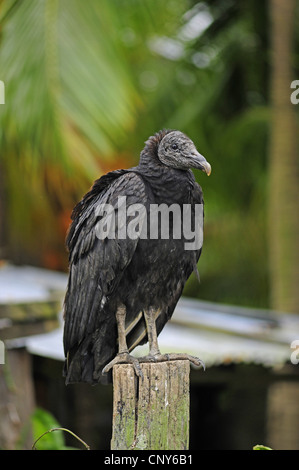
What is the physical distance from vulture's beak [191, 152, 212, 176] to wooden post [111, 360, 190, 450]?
90 cm

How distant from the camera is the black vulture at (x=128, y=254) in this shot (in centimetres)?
320

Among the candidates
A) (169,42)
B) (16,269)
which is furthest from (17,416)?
(169,42)

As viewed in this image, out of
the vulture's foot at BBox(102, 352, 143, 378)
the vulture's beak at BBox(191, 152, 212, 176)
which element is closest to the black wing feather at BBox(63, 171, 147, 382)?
the vulture's foot at BBox(102, 352, 143, 378)

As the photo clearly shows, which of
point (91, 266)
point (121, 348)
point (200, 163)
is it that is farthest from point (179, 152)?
point (121, 348)

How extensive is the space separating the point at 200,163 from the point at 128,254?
508 millimetres

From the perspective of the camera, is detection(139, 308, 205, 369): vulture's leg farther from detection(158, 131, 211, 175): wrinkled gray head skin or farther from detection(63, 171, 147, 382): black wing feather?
detection(158, 131, 211, 175): wrinkled gray head skin

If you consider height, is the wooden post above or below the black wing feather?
below

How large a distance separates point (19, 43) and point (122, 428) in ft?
12.6

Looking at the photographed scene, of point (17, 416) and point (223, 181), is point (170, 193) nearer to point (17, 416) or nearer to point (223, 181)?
point (17, 416)

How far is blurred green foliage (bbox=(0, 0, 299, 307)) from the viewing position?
589cm

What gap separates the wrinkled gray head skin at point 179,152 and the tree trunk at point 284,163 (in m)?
4.56

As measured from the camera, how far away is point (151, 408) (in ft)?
10.7
